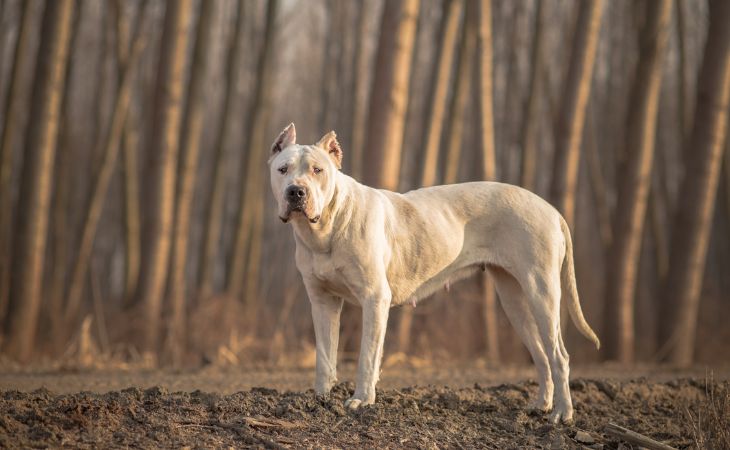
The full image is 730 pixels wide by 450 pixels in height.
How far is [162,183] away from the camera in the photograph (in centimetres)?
1262

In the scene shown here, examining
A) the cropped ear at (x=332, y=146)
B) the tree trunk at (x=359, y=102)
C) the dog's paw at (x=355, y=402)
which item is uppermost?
the tree trunk at (x=359, y=102)

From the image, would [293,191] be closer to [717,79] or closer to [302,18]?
[717,79]

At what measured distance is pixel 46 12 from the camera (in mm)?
12656

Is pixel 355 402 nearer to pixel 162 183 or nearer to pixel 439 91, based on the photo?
pixel 162 183

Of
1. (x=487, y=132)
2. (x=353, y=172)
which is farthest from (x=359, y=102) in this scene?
(x=487, y=132)

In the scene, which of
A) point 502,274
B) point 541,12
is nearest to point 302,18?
point 541,12

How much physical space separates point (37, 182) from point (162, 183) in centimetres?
185

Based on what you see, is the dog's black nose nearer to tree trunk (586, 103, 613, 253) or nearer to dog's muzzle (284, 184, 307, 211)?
dog's muzzle (284, 184, 307, 211)

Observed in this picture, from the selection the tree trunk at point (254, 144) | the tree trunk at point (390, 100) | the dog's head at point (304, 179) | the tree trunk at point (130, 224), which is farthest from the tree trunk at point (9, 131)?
the dog's head at point (304, 179)

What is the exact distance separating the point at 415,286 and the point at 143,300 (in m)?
7.20

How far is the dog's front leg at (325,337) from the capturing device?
6.28m

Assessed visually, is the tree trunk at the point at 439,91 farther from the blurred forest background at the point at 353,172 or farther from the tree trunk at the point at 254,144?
the tree trunk at the point at 254,144

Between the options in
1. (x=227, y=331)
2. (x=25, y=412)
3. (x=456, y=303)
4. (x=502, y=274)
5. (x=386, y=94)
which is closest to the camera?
(x=25, y=412)

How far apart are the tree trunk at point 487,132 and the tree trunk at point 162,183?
520cm
